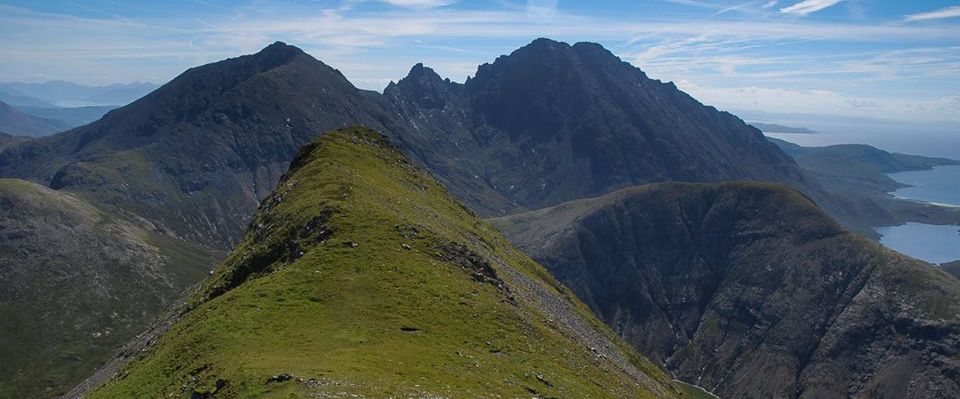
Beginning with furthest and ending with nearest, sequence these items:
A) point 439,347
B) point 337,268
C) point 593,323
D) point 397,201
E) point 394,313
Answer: point 593,323, point 397,201, point 337,268, point 394,313, point 439,347

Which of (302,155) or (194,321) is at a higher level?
(302,155)

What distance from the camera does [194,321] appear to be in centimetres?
5741

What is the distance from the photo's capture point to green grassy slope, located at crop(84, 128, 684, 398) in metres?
41.7

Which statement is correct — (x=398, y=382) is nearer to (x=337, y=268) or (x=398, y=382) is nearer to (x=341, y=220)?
(x=337, y=268)

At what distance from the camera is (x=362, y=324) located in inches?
2034

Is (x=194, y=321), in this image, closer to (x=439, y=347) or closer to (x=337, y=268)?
(x=337, y=268)

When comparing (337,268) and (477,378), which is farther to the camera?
(337,268)

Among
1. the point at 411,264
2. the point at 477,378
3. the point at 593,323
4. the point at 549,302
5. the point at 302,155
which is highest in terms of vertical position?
the point at 302,155

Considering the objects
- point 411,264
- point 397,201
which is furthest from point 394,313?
point 397,201

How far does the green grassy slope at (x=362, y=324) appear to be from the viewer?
41688 mm

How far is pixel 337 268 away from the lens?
203 feet

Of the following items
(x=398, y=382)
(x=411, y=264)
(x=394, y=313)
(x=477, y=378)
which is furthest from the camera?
(x=411, y=264)

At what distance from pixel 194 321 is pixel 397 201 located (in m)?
39.3

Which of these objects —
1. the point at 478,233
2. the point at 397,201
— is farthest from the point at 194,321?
the point at 478,233
